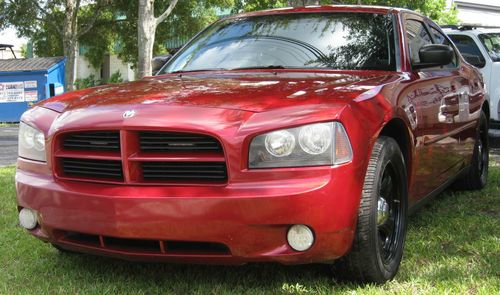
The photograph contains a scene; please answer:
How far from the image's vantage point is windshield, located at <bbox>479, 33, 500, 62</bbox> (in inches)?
363

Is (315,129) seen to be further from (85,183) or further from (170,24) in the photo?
(170,24)

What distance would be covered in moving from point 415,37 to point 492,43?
6042 millimetres

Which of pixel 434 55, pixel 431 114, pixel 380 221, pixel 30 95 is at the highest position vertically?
pixel 434 55

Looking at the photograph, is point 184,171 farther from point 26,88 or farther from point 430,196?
point 26,88

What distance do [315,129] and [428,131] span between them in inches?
52.4

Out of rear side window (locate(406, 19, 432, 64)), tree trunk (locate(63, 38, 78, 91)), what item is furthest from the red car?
tree trunk (locate(63, 38, 78, 91))

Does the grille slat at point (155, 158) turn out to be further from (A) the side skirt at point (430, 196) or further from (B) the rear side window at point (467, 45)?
(B) the rear side window at point (467, 45)

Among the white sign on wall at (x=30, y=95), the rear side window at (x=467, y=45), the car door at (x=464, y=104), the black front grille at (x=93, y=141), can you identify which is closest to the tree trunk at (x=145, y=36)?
the white sign on wall at (x=30, y=95)

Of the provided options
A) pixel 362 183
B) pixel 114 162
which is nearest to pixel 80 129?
pixel 114 162

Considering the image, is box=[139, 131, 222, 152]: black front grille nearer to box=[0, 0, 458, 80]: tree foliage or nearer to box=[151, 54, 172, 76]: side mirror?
box=[151, 54, 172, 76]: side mirror

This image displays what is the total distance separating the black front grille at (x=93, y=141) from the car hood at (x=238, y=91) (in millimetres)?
168

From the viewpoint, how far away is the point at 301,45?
379cm

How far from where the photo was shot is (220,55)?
401 cm

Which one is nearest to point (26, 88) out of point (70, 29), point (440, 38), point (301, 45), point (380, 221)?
point (70, 29)
